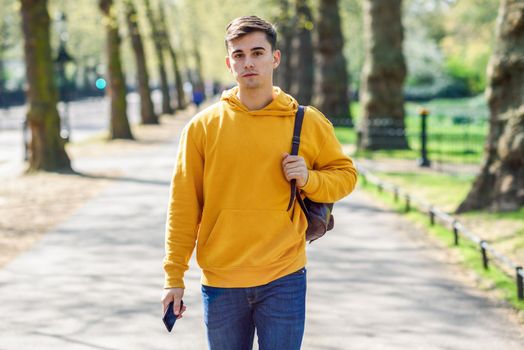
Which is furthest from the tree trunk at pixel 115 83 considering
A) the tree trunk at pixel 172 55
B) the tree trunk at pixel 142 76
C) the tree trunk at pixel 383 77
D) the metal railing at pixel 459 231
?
the tree trunk at pixel 172 55

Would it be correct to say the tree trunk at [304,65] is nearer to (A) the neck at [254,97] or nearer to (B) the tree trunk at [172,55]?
(B) the tree trunk at [172,55]

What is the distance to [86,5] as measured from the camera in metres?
32.9

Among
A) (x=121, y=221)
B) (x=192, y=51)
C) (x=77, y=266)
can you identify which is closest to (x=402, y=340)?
(x=77, y=266)

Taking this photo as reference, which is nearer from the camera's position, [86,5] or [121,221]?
[121,221]

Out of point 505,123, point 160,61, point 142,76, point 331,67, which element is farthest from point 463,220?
point 160,61

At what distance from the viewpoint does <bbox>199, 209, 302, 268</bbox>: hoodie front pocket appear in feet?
10.7

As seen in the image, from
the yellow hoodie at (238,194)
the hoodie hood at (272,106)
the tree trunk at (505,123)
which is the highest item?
the hoodie hood at (272,106)

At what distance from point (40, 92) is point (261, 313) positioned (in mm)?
15122

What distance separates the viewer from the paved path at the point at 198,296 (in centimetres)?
582

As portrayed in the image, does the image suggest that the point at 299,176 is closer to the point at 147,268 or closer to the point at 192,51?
the point at 147,268

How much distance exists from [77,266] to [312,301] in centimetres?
270

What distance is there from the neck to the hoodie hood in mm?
24

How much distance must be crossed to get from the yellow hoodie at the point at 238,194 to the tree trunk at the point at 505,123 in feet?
23.0

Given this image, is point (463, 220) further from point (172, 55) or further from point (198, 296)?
point (172, 55)
